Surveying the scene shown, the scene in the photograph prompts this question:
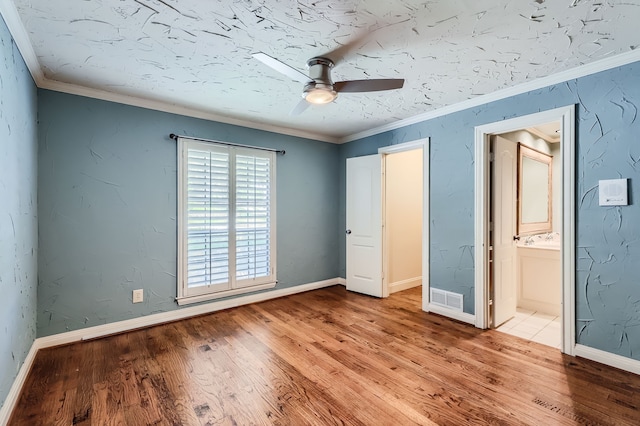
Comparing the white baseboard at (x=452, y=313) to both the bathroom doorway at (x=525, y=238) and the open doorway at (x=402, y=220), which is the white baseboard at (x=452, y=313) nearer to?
the bathroom doorway at (x=525, y=238)

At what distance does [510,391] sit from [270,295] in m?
2.91

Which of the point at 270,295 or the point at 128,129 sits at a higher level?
the point at 128,129

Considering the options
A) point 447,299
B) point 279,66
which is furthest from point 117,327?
point 447,299

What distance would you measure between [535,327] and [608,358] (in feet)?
2.72

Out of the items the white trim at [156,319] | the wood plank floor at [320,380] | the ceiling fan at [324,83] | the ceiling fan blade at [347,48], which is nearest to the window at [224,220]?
the white trim at [156,319]

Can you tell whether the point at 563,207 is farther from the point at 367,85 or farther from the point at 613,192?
the point at 367,85

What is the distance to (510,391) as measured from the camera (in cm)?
204

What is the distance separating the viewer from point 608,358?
2.34 meters

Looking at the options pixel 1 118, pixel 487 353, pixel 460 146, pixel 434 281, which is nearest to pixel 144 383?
pixel 1 118

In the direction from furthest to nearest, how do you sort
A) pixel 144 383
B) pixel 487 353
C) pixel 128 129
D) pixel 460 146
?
pixel 460 146, pixel 128 129, pixel 487 353, pixel 144 383

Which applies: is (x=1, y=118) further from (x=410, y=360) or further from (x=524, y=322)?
(x=524, y=322)

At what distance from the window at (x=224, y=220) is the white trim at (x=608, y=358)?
3.32m

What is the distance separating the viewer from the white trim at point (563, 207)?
2494 mm

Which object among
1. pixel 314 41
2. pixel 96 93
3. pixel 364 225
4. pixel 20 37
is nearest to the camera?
pixel 20 37
